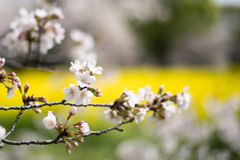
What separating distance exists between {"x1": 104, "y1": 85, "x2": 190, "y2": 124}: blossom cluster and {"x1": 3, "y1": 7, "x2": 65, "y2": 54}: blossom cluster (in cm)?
69

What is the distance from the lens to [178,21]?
18531mm

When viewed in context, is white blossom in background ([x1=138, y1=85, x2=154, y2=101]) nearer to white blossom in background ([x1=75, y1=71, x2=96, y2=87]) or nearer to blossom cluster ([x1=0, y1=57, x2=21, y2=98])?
white blossom in background ([x1=75, y1=71, x2=96, y2=87])

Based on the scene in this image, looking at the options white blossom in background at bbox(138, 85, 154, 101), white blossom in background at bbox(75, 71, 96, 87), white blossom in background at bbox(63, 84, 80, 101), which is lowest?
white blossom in background at bbox(63, 84, 80, 101)

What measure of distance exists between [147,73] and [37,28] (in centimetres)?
1253

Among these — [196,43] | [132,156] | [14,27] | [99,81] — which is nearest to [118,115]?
[14,27]

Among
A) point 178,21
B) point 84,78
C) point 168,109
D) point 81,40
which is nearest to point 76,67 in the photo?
point 84,78

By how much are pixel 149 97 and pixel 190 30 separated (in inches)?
715

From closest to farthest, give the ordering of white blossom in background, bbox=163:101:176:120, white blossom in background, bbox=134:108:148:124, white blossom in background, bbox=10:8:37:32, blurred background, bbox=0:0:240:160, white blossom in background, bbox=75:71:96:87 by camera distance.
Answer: white blossom in background, bbox=75:71:96:87 < white blossom in background, bbox=134:108:148:124 < white blossom in background, bbox=163:101:176:120 < white blossom in background, bbox=10:8:37:32 < blurred background, bbox=0:0:240:160

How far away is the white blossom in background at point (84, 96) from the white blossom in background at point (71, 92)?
2cm

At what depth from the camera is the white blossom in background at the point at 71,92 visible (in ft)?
3.20

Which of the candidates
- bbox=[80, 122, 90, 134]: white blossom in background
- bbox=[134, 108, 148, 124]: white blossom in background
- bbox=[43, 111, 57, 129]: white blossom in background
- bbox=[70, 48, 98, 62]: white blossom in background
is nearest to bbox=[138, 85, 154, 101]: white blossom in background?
bbox=[134, 108, 148, 124]: white blossom in background

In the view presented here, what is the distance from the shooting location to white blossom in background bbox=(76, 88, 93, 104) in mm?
985

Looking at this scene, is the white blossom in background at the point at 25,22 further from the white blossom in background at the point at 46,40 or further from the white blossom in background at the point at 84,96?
the white blossom in background at the point at 84,96

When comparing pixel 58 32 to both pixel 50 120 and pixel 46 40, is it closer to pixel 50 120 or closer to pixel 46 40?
pixel 46 40
